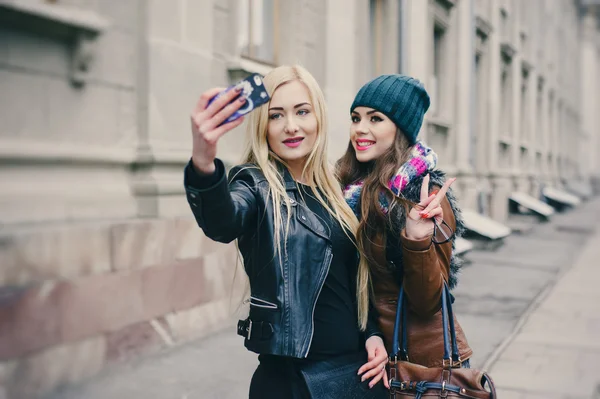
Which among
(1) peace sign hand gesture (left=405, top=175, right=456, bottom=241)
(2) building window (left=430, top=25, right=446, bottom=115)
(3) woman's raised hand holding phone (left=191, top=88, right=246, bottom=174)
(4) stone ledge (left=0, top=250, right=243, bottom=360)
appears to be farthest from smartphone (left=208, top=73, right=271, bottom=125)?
(2) building window (left=430, top=25, right=446, bottom=115)

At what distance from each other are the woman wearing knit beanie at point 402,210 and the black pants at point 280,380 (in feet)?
1.19

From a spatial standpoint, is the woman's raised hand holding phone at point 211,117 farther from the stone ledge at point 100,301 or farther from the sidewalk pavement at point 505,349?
the sidewalk pavement at point 505,349

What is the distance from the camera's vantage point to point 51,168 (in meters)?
4.72

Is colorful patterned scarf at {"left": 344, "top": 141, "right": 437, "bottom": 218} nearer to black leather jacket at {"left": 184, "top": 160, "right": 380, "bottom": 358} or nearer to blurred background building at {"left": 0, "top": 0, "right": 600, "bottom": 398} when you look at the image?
black leather jacket at {"left": 184, "top": 160, "right": 380, "bottom": 358}

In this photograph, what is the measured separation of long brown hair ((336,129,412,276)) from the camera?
Answer: 2389mm

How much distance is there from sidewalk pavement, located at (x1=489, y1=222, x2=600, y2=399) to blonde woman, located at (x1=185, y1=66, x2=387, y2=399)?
2.78 metres

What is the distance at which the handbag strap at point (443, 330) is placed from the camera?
2393mm

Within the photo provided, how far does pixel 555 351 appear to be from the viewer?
5953mm

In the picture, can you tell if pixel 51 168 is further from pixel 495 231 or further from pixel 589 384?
pixel 495 231

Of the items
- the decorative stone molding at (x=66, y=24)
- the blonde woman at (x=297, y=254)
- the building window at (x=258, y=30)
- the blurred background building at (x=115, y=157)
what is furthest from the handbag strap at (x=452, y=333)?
the building window at (x=258, y=30)

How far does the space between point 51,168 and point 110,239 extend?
25.3 inches

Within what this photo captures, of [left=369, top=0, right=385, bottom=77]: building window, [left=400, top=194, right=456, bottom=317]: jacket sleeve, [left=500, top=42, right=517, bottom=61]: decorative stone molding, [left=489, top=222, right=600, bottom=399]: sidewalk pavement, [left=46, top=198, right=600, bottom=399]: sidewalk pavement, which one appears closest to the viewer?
[left=400, top=194, right=456, bottom=317]: jacket sleeve

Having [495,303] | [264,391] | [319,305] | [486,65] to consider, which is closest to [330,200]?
[319,305]

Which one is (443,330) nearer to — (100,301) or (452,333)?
(452,333)
